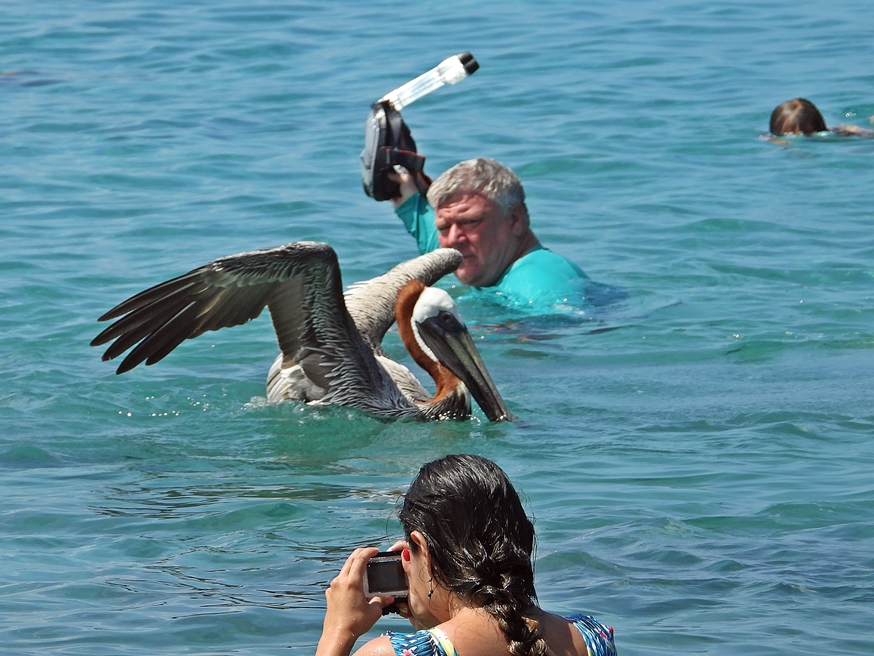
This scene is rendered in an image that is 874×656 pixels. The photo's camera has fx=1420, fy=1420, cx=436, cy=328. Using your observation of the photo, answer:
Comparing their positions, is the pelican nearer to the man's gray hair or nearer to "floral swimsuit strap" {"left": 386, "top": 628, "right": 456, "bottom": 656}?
→ the man's gray hair

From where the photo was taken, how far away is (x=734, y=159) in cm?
1251

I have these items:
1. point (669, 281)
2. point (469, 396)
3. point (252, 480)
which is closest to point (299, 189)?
point (669, 281)

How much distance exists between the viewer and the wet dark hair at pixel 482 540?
2.71 meters

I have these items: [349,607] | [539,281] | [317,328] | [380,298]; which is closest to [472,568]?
[349,607]

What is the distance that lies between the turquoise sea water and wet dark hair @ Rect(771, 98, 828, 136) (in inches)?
5.9

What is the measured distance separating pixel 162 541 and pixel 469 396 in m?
2.44

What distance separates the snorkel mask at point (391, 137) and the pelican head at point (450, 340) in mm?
1472

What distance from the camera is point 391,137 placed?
841 centimetres

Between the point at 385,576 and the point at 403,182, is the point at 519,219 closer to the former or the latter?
the point at 403,182

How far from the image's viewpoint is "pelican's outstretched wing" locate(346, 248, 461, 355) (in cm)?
775

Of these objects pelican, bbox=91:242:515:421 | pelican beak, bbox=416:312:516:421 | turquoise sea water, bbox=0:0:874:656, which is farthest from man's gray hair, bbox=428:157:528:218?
pelican beak, bbox=416:312:516:421

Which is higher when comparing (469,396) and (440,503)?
(440,503)

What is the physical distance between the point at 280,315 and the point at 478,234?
1.98 metres

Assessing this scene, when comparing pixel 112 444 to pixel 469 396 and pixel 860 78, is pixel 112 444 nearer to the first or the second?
pixel 469 396
